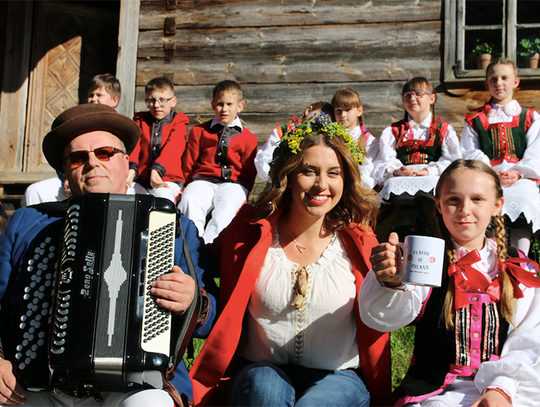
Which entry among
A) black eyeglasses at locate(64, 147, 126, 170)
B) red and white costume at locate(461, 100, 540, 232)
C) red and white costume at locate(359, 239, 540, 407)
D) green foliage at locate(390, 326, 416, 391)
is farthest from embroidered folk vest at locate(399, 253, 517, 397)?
red and white costume at locate(461, 100, 540, 232)

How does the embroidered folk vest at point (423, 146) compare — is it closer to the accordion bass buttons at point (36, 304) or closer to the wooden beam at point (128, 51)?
the wooden beam at point (128, 51)

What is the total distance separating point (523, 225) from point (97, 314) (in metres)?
3.35

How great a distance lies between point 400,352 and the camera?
3.11 metres

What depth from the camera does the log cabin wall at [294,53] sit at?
5.96 meters

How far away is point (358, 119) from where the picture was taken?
520 centimetres

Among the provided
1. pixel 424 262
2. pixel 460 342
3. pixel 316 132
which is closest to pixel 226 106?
pixel 316 132

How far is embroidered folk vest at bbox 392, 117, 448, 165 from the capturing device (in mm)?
4691

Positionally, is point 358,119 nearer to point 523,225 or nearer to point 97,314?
point 523,225

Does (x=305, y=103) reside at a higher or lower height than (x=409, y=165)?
higher

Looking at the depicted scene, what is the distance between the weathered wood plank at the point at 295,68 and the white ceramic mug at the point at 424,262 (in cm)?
459

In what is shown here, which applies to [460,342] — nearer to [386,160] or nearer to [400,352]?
[400,352]

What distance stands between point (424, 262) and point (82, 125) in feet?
5.48

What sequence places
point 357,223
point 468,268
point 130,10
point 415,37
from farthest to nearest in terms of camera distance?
point 130,10 < point 415,37 < point 357,223 < point 468,268

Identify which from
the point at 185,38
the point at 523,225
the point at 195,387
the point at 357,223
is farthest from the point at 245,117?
the point at 195,387
